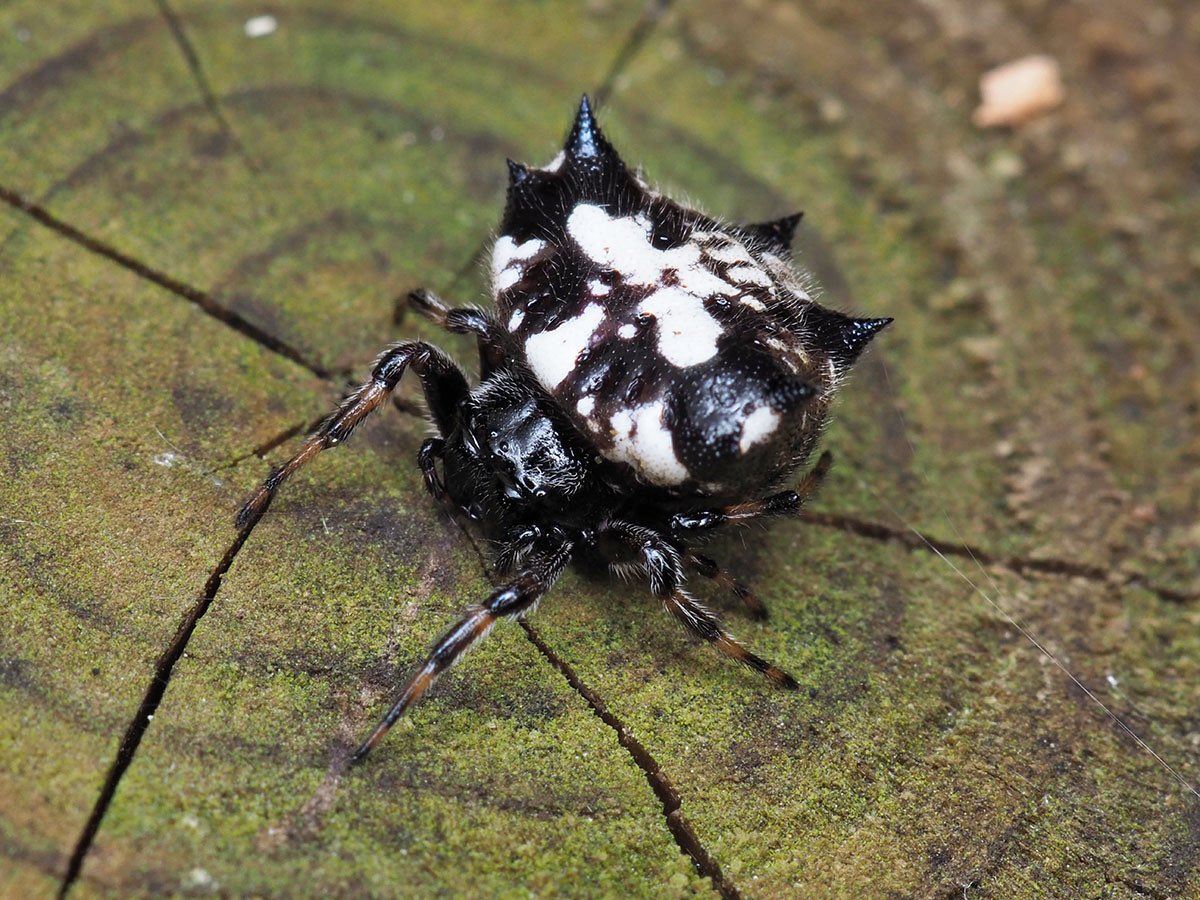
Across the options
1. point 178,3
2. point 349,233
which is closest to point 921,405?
point 349,233

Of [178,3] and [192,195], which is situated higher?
[178,3]

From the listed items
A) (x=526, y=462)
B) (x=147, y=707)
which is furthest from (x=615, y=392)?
(x=147, y=707)

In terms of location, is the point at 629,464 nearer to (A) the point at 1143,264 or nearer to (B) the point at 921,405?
(B) the point at 921,405

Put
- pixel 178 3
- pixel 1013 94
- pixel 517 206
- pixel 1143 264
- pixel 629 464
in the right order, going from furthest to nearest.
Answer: pixel 1013 94, pixel 1143 264, pixel 178 3, pixel 517 206, pixel 629 464

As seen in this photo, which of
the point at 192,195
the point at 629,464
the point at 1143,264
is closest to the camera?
the point at 629,464

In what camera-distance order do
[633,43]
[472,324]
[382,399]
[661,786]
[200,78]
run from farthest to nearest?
[633,43]
[200,78]
[472,324]
[382,399]
[661,786]

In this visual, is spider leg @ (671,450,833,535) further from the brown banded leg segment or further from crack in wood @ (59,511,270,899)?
crack in wood @ (59,511,270,899)

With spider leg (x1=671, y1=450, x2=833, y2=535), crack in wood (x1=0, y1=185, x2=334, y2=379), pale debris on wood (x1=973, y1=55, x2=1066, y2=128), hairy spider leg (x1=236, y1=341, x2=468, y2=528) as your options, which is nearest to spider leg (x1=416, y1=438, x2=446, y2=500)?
hairy spider leg (x1=236, y1=341, x2=468, y2=528)

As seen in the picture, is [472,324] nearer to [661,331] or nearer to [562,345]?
[562,345]
